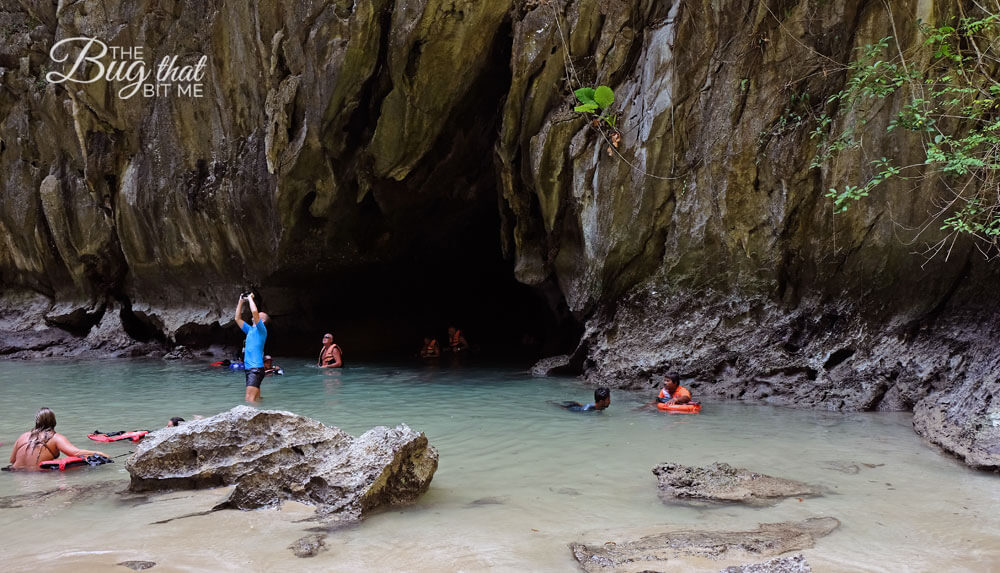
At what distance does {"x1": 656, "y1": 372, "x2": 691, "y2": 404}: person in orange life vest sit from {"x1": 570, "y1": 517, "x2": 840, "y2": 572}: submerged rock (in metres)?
4.57

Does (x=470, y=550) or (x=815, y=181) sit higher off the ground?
(x=815, y=181)

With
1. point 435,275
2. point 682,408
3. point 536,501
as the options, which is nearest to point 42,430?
point 536,501

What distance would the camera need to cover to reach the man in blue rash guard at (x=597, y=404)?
8141 millimetres

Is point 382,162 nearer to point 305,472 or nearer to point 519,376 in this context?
point 519,376

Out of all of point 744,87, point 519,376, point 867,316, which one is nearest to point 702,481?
point 867,316

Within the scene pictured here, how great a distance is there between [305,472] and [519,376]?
797cm

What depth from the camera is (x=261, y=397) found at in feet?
32.3

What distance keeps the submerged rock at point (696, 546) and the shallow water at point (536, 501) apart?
9 cm

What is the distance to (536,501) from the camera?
4605 millimetres

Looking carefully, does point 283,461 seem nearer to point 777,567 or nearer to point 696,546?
point 696,546

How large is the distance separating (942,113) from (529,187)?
20.4 ft

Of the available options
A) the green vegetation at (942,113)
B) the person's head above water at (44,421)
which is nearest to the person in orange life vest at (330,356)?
the person's head above water at (44,421)

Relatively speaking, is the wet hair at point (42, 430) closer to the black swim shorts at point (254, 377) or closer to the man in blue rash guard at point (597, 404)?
the black swim shorts at point (254, 377)

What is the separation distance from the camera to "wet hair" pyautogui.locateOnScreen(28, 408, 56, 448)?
228 inches
